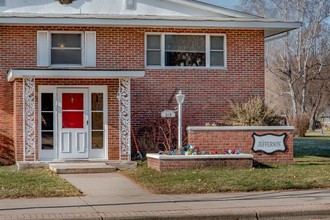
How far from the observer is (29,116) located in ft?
70.0

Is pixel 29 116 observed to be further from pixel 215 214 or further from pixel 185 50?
pixel 215 214

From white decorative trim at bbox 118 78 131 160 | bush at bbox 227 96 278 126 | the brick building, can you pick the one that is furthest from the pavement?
bush at bbox 227 96 278 126

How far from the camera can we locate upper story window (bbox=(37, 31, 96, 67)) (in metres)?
22.8

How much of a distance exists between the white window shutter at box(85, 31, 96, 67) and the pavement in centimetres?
740

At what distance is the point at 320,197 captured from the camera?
50.0ft

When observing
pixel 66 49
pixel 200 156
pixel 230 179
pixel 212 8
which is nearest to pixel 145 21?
pixel 212 8

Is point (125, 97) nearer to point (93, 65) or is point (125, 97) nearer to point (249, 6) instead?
point (93, 65)

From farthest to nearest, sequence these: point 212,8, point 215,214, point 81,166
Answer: point 212,8
point 81,166
point 215,214

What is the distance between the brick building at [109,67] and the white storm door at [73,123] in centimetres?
3

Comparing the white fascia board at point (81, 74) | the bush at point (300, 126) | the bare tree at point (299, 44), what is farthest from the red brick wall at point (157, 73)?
the bare tree at point (299, 44)

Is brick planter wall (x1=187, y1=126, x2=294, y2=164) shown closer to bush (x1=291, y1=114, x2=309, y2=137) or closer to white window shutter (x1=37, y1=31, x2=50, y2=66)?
white window shutter (x1=37, y1=31, x2=50, y2=66)

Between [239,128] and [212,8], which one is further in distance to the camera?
[212,8]

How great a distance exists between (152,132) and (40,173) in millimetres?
4744

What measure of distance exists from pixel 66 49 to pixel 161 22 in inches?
129
